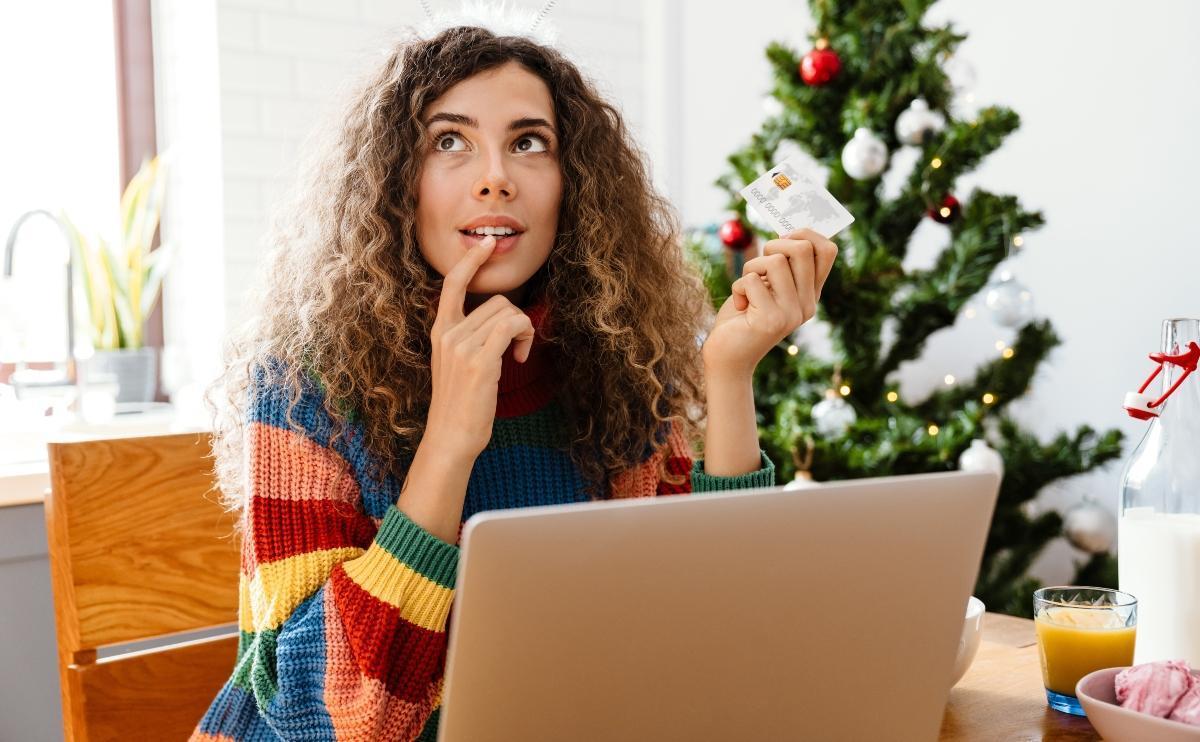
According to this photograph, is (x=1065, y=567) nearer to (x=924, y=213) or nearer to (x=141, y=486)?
(x=924, y=213)

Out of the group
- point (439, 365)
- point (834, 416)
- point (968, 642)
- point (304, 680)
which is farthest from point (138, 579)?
point (834, 416)

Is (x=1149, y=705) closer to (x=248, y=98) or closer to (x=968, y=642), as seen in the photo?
(x=968, y=642)

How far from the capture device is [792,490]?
583 millimetres

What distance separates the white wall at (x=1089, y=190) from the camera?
7.86ft

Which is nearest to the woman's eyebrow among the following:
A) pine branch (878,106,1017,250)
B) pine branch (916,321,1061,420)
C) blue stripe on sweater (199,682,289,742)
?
blue stripe on sweater (199,682,289,742)

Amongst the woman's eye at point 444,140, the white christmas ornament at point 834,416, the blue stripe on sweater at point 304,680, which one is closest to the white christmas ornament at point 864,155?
the white christmas ornament at point 834,416

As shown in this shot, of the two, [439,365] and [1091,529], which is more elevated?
[439,365]

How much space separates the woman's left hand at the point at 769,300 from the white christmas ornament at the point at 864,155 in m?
1.06

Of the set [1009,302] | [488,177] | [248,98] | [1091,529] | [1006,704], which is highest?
[248,98]

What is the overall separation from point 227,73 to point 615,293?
1406 mm

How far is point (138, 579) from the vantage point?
1.11 m

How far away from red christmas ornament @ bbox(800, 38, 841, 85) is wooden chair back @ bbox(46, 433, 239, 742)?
1.44 m

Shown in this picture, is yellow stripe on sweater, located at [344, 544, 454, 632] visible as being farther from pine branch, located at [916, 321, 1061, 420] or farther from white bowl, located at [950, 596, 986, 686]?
pine branch, located at [916, 321, 1061, 420]

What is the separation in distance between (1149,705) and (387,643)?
22.4 inches
